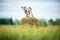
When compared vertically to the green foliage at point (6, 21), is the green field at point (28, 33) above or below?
below

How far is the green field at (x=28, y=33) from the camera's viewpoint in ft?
4.78

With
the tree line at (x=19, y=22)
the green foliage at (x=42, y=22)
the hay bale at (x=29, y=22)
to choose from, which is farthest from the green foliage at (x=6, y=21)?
the green foliage at (x=42, y=22)

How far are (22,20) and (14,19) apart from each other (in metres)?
0.11

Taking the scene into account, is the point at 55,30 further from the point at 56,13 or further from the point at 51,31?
the point at 56,13

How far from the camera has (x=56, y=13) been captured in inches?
58.6

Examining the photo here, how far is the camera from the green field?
4.78 ft

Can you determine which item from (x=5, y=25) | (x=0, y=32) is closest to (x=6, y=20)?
(x=5, y=25)

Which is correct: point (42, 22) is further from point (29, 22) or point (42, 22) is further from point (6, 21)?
point (6, 21)

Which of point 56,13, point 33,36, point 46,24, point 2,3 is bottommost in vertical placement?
point 33,36

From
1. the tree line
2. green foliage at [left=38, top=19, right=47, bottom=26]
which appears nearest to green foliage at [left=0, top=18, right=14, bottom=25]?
the tree line

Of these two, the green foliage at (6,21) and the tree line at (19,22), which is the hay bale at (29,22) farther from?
the green foliage at (6,21)

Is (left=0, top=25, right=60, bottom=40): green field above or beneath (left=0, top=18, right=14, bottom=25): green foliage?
beneath

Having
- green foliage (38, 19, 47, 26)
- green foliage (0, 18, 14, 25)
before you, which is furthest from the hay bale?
green foliage (0, 18, 14, 25)

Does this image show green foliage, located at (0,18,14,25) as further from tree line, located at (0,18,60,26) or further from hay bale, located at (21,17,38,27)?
hay bale, located at (21,17,38,27)
